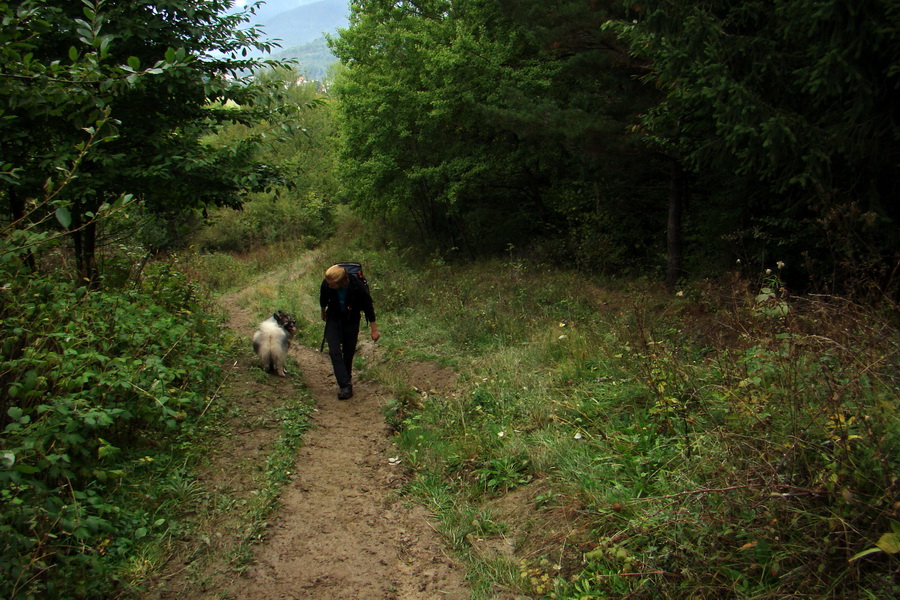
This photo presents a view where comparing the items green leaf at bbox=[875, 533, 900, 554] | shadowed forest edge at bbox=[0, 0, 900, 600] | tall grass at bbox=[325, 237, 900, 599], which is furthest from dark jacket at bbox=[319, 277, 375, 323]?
green leaf at bbox=[875, 533, 900, 554]

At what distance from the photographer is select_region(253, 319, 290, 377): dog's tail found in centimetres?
755

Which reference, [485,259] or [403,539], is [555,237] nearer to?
[485,259]

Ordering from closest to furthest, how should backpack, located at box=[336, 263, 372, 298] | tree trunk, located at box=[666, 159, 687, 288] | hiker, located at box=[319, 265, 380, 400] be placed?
hiker, located at box=[319, 265, 380, 400]
backpack, located at box=[336, 263, 372, 298]
tree trunk, located at box=[666, 159, 687, 288]

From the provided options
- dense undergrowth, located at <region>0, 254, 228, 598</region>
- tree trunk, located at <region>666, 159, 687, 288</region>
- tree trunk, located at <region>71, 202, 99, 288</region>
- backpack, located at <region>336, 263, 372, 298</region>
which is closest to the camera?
dense undergrowth, located at <region>0, 254, 228, 598</region>

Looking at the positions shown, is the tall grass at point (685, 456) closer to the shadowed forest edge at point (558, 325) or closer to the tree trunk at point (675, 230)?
the shadowed forest edge at point (558, 325)

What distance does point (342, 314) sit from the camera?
23.6 feet

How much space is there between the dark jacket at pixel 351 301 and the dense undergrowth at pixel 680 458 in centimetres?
136

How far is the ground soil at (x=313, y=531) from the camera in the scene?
11.7 ft

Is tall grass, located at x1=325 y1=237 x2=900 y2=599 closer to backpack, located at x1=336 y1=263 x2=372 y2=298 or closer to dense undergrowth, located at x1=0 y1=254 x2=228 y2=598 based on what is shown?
backpack, located at x1=336 y1=263 x2=372 y2=298

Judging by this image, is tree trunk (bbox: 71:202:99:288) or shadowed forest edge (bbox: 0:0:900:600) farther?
tree trunk (bbox: 71:202:99:288)

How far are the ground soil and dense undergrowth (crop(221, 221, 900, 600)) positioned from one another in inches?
11.5

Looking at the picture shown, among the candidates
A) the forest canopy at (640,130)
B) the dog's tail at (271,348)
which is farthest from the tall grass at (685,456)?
the dog's tail at (271,348)

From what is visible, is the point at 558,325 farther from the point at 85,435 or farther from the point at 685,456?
the point at 85,435

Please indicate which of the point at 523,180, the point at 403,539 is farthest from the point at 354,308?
the point at 523,180
